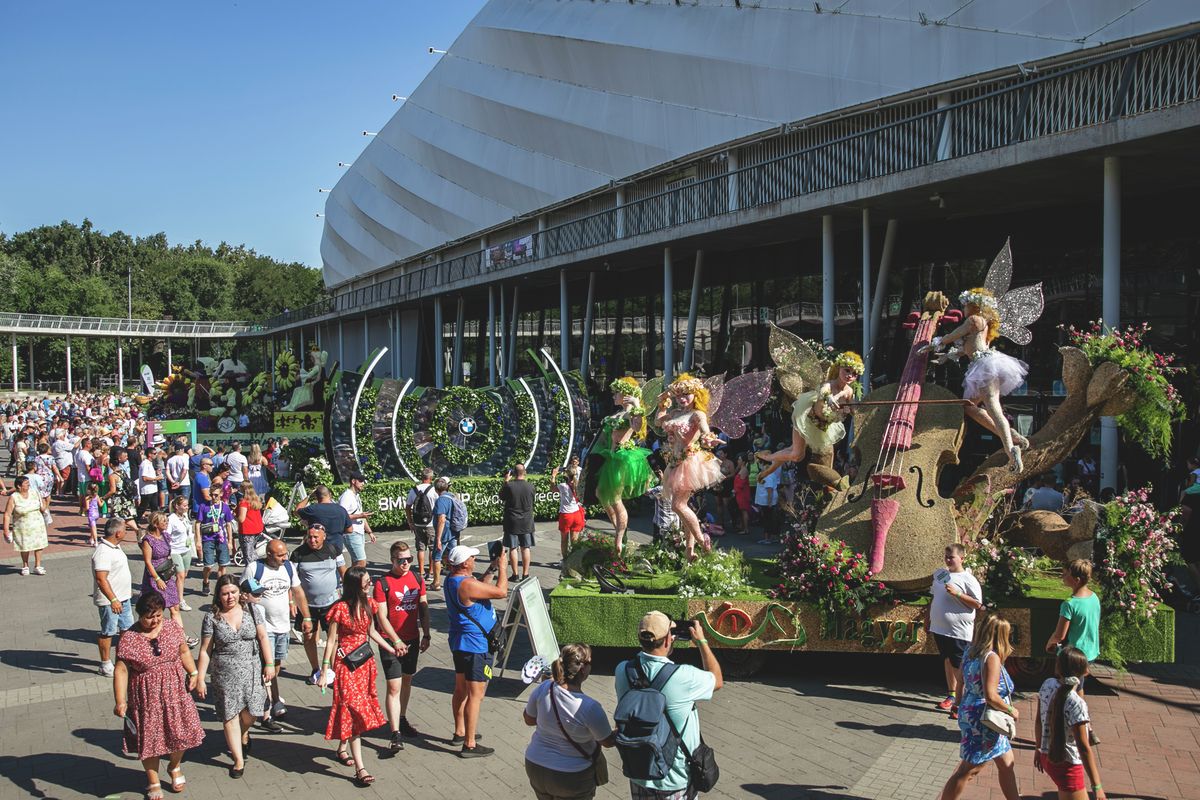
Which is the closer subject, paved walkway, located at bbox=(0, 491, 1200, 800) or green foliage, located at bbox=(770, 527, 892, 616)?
paved walkway, located at bbox=(0, 491, 1200, 800)

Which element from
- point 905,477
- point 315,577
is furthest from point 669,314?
point 315,577

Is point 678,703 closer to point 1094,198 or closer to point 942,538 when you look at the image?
point 942,538

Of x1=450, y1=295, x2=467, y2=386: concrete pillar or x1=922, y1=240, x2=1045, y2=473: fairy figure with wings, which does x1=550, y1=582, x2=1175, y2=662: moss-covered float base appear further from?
x1=450, y1=295, x2=467, y2=386: concrete pillar

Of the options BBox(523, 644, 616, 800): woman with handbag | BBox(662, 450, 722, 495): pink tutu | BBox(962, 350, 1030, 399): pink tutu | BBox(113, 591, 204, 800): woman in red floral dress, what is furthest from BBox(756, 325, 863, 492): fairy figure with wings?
BBox(113, 591, 204, 800): woman in red floral dress

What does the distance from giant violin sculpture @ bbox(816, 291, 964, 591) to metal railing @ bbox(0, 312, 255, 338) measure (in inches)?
2945

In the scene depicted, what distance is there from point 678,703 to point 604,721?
43 centimetres

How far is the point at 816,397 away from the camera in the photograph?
10000 millimetres

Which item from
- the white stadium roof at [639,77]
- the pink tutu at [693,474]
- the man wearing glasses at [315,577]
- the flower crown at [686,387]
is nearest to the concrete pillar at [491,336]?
the white stadium roof at [639,77]

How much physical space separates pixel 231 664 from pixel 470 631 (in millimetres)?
1704

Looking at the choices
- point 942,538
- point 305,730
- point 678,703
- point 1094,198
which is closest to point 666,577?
point 942,538

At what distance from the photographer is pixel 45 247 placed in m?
104

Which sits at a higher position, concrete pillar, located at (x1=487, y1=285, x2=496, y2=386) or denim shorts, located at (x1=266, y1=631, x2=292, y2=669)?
concrete pillar, located at (x1=487, y1=285, x2=496, y2=386)

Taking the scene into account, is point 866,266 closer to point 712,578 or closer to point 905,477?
point 905,477

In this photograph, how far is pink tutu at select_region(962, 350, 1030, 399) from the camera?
927 cm
